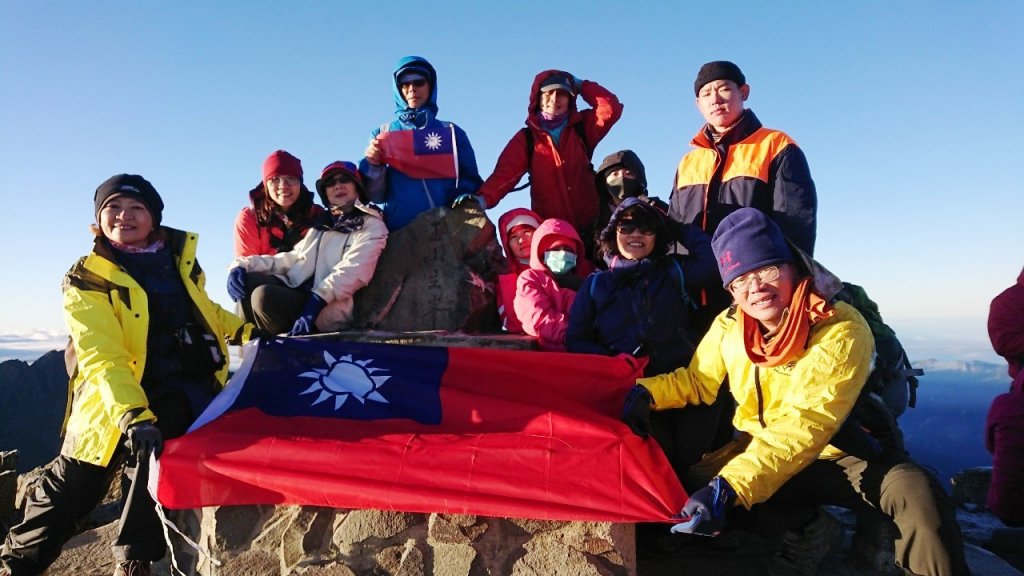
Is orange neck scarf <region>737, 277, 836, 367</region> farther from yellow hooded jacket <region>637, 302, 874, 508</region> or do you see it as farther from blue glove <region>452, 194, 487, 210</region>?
blue glove <region>452, 194, 487, 210</region>

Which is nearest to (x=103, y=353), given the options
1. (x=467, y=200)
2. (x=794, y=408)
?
(x=467, y=200)

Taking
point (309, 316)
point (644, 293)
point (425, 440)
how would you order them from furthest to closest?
point (309, 316)
point (644, 293)
point (425, 440)

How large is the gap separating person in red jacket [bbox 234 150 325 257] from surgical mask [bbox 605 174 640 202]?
101 inches

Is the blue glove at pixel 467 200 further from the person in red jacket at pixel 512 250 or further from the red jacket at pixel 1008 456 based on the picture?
the red jacket at pixel 1008 456

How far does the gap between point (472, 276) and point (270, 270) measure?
1.73 meters

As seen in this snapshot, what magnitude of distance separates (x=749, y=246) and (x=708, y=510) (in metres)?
1.29

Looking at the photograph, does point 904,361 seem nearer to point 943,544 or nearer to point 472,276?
point 943,544

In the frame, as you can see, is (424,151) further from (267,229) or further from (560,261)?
(560,261)

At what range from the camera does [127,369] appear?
3.69m

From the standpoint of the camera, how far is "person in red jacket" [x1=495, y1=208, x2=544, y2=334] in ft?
18.2

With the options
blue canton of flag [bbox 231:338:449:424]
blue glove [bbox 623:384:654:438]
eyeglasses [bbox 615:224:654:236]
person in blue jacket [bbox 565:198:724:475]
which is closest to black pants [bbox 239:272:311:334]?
blue canton of flag [bbox 231:338:449:424]

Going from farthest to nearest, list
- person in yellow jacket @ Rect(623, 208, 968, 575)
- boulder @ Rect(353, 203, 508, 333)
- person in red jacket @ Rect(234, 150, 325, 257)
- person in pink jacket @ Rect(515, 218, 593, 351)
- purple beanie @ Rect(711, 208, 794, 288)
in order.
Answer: boulder @ Rect(353, 203, 508, 333), person in red jacket @ Rect(234, 150, 325, 257), person in pink jacket @ Rect(515, 218, 593, 351), purple beanie @ Rect(711, 208, 794, 288), person in yellow jacket @ Rect(623, 208, 968, 575)

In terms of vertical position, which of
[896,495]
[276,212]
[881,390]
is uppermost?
[276,212]

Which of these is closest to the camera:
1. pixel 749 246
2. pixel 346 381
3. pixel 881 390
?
pixel 749 246
